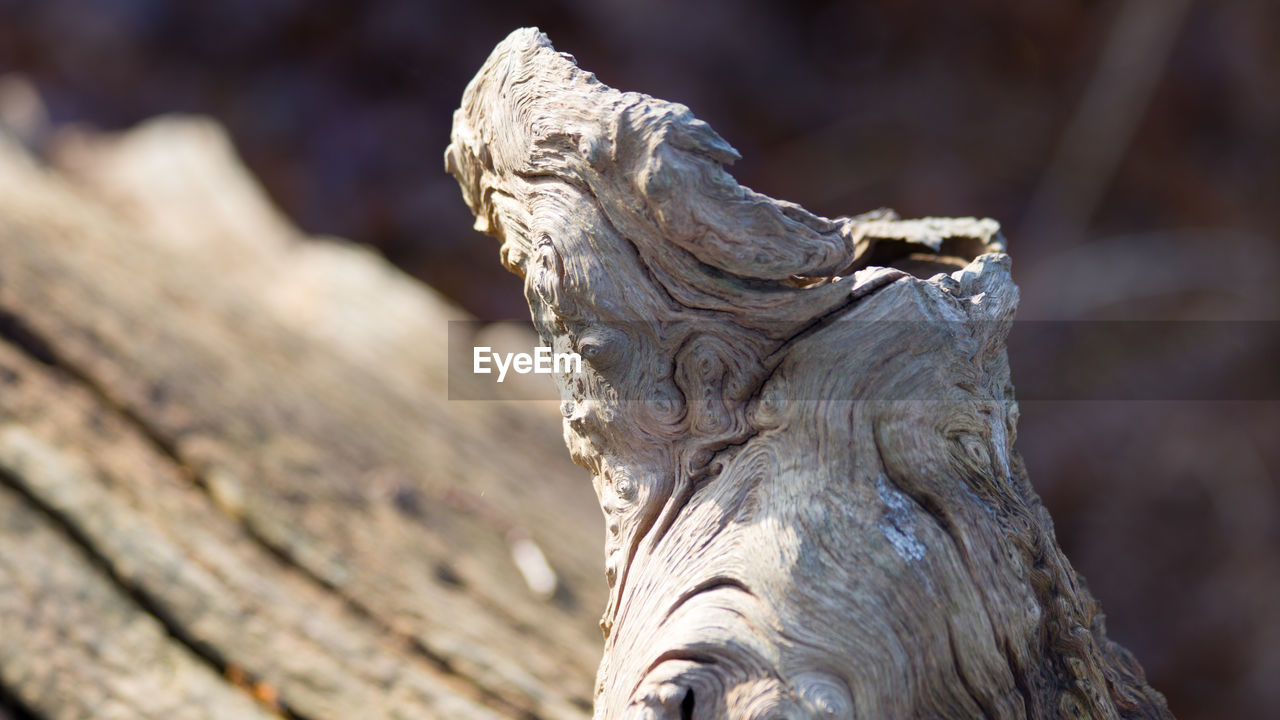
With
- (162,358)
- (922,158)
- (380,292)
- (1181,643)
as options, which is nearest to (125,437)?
(162,358)

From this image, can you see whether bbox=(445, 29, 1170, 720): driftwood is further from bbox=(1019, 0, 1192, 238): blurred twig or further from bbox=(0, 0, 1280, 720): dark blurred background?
bbox=(1019, 0, 1192, 238): blurred twig

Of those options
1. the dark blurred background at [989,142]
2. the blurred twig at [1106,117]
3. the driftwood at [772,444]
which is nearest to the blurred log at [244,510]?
the driftwood at [772,444]

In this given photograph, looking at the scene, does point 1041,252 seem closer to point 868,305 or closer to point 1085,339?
point 1085,339

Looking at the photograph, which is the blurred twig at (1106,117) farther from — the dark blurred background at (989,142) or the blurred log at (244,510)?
the blurred log at (244,510)

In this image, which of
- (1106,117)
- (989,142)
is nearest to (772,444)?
(1106,117)

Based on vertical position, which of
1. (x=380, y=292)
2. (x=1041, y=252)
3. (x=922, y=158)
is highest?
(x=922, y=158)

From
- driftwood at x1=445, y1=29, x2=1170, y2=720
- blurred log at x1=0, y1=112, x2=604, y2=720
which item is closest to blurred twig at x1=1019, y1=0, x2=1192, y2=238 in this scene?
blurred log at x1=0, y1=112, x2=604, y2=720
